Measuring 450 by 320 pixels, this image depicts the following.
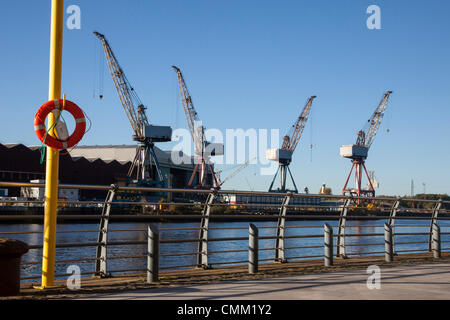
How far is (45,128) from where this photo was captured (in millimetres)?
→ 6320

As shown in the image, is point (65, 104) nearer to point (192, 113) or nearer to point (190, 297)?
point (190, 297)

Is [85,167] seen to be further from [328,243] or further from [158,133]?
[328,243]

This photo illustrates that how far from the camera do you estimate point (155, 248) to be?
677cm

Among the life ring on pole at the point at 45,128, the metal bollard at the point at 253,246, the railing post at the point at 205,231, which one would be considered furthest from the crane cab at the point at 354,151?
the life ring on pole at the point at 45,128

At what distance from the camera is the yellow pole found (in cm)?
623

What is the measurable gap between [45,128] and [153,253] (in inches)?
80.6

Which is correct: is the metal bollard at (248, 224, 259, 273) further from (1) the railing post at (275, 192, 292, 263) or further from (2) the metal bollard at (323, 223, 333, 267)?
(2) the metal bollard at (323, 223, 333, 267)

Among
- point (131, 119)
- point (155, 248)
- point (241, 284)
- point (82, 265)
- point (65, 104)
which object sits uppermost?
point (131, 119)

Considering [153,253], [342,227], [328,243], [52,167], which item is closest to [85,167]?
[342,227]

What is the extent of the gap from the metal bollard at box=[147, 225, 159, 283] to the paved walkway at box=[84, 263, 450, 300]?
0.58 m

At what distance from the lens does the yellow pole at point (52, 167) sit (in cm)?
623
